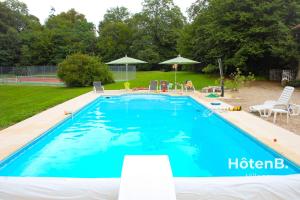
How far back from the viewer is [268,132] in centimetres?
757

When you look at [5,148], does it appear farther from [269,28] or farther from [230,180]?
[269,28]

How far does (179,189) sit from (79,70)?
21045mm

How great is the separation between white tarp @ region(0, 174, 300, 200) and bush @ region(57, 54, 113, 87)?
66.4 ft

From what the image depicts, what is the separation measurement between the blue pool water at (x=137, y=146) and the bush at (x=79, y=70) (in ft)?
38.8

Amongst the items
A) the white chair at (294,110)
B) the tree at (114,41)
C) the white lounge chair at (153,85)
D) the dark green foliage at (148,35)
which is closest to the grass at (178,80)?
the white lounge chair at (153,85)

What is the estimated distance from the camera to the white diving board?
10.2 ft

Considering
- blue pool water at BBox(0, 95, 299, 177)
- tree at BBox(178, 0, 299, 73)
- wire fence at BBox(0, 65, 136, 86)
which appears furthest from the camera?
wire fence at BBox(0, 65, 136, 86)

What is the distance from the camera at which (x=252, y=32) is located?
22047mm

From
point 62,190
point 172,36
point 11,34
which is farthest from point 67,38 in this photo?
point 62,190

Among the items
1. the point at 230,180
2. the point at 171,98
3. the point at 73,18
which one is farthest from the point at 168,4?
the point at 230,180

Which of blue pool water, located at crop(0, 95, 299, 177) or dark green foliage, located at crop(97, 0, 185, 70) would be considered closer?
blue pool water, located at crop(0, 95, 299, 177)

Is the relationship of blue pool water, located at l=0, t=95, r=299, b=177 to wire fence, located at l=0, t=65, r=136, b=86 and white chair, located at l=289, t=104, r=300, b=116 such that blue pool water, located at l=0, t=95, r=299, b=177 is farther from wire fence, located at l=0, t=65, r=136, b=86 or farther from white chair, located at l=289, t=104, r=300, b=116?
wire fence, located at l=0, t=65, r=136, b=86

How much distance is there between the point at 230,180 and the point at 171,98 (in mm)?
12968

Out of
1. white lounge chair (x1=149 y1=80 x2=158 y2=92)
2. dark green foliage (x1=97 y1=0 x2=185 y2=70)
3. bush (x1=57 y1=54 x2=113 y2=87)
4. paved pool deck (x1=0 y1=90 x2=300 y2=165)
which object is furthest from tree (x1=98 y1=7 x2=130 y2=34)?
paved pool deck (x1=0 y1=90 x2=300 y2=165)
